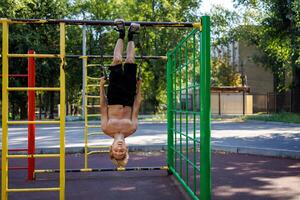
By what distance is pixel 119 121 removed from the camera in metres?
3.63

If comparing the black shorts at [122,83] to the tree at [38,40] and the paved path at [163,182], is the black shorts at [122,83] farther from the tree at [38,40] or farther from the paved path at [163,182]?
the tree at [38,40]

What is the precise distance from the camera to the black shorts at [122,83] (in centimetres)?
367

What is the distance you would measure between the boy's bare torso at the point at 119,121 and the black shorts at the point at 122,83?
60 mm

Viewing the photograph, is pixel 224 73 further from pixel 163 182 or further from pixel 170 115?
pixel 163 182

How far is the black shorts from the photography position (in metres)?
3.67

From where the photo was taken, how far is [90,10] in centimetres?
2909

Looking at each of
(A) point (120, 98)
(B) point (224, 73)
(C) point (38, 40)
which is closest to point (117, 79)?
(A) point (120, 98)

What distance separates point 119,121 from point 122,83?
1.23ft

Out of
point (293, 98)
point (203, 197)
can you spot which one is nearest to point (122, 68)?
point (203, 197)

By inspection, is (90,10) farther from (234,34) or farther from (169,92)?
(169,92)

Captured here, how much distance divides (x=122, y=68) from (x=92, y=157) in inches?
211

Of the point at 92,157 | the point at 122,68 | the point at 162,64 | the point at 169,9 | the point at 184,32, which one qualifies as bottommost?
the point at 92,157

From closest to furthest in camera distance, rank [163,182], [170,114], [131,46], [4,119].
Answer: [131,46]
[4,119]
[163,182]
[170,114]

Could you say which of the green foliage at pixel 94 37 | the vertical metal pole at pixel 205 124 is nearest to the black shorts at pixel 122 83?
the vertical metal pole at pixel 205 124
